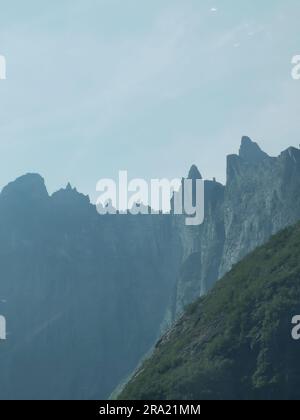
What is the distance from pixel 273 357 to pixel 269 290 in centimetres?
1275

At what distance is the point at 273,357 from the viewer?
91.0 metres

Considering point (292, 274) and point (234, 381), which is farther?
point (292, 274)

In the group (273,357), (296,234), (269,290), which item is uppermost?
(296,234)
